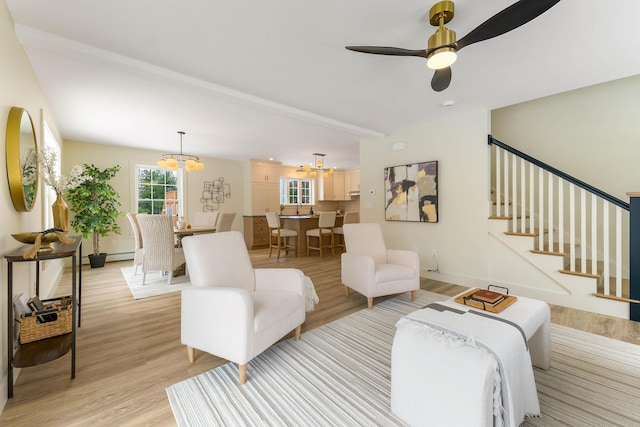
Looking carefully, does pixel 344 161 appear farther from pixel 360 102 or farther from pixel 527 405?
pixel 527 405

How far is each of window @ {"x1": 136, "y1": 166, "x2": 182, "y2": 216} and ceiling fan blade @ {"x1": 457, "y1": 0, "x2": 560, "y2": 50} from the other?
660cm

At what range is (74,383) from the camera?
1696 mm

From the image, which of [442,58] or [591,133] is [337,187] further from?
[442,58]

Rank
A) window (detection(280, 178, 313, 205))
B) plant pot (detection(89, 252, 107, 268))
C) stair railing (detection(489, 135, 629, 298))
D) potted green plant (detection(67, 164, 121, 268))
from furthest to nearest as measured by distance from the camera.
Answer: window (detection(280, 178, 313, 205)) < plant pot (detection(89, 252, 107, 268)) < potted green plant (detection(67, 164, 121, 268)) < stair railing (detection(489, 135, 629, 298))

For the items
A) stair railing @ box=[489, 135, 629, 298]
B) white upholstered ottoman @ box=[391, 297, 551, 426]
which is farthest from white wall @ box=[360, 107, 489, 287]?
white upholstered ottoman @ box=[391, 297, 551, 426]

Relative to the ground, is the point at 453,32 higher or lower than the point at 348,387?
higher

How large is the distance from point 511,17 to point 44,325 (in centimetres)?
356

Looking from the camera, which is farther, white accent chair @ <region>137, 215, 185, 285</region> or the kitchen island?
the kitchen island

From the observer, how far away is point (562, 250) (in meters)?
3.02

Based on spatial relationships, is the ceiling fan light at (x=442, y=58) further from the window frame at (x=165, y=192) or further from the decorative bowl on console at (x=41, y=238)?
the window frame at (x=165, y=192)

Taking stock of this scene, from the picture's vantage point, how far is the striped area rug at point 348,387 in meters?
1.40

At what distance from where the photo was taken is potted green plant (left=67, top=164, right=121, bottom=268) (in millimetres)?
4617

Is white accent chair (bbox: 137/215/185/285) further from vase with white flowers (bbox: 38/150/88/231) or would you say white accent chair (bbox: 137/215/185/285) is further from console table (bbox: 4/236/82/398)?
console table (bbox: 4/236/82/398)

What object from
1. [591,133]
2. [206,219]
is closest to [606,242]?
[591,133]
